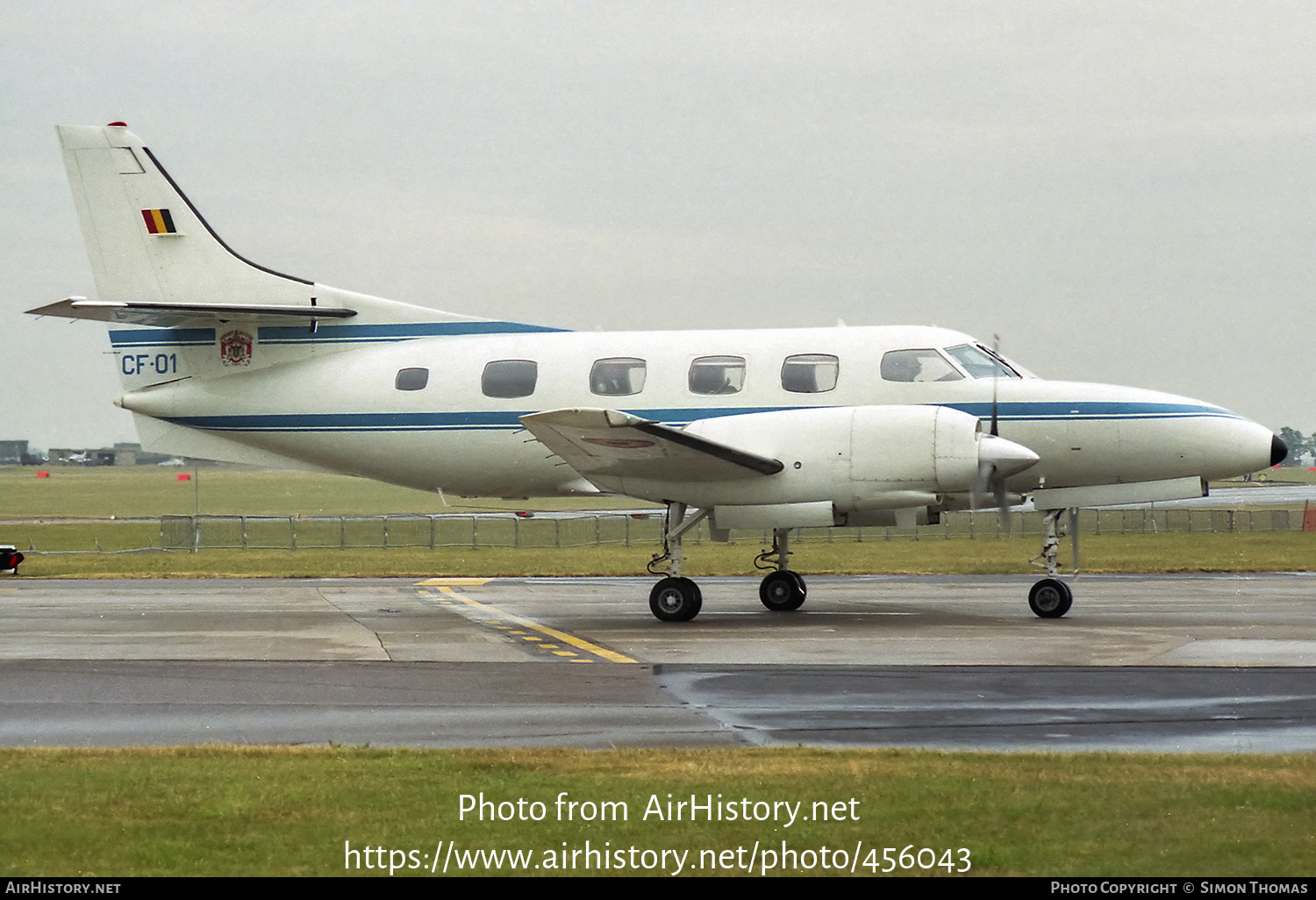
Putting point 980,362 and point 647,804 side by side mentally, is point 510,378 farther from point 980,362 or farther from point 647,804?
point 647,804

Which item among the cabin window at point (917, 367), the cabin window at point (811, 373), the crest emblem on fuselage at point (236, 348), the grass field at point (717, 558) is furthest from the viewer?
the grass field at point (717, 558)

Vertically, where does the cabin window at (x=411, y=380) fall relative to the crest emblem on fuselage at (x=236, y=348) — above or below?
below

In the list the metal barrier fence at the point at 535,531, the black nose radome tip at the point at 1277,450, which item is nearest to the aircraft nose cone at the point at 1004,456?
the black nose radome tip at the point at 1277,450

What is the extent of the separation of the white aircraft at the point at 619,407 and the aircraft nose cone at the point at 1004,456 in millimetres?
40

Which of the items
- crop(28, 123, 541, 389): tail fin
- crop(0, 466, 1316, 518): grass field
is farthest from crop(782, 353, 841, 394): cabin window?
crop(0, 466, 1316, 518): grass field

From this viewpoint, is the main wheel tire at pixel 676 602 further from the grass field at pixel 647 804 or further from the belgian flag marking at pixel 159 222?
the belgian flag marking at pixel 159 222

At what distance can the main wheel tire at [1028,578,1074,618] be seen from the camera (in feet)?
62.1

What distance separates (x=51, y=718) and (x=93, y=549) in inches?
1317

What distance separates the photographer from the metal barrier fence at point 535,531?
43500mm

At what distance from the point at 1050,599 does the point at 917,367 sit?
3.86 metres

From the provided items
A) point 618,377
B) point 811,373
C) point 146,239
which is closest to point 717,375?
point 811,373

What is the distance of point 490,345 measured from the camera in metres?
20.9

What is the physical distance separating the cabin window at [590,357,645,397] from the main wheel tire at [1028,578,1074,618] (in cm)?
652

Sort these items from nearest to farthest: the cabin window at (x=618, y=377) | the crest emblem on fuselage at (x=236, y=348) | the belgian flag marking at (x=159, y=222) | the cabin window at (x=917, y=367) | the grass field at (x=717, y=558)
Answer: the cabin window at (x=917, y=367) < the cabin window at (x=618, y=377) < the crest emblem on fuselage at (x=236, y=348) < the belgian flag marking at (x=159, y=222) < the grass field at (x=717, y=558)
